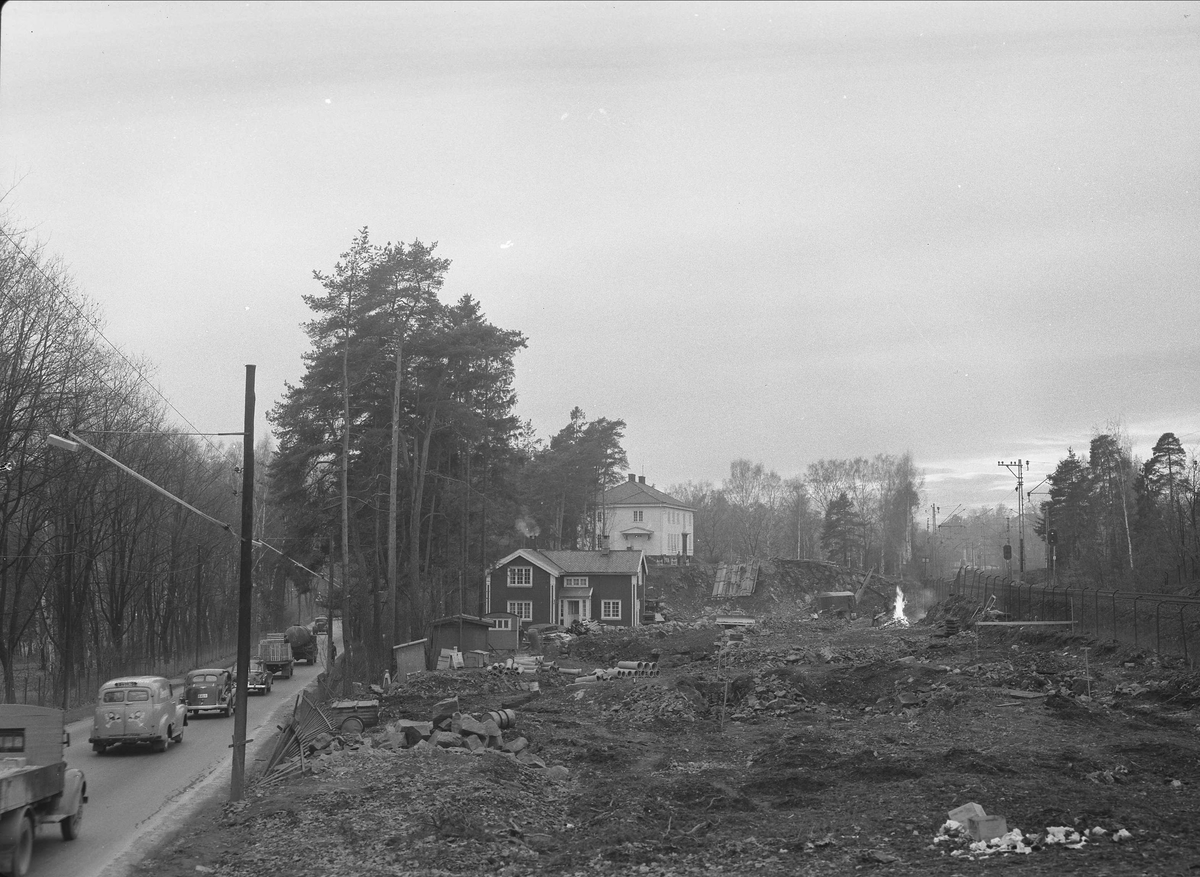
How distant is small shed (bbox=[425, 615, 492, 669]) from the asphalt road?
17297 millimetres

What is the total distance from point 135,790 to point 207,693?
1482 cm

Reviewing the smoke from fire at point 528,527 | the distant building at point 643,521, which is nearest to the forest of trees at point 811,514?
the distant building at point 643,521

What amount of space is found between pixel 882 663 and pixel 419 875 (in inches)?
1166

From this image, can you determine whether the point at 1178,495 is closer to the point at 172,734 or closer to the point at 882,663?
the point at 882,663

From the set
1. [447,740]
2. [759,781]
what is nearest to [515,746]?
[447,740]

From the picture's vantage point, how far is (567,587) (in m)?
78.3

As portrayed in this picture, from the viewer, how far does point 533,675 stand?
45906 mm

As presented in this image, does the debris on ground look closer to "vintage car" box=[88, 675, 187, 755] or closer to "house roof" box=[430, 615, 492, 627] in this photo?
"vintage car" box=[88, 675, 187, 755]

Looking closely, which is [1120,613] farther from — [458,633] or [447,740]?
[447,740]

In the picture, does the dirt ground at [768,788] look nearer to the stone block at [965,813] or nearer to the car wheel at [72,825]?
the stone block at [965,813]

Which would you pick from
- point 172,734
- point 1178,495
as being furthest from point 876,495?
point 172,734

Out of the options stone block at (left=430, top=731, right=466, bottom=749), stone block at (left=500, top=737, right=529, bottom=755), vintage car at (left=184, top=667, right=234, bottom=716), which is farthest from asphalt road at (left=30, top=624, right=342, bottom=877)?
stone block at (left=500, top=737, right=529, bottom=755)

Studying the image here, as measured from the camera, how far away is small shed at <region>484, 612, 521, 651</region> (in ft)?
203

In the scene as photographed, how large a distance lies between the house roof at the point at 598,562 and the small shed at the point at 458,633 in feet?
74.9
